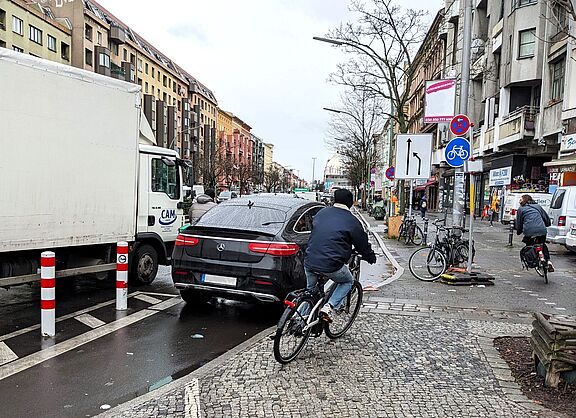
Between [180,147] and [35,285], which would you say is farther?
[180,147]

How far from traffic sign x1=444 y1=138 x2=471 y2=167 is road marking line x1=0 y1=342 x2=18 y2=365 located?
820 cm

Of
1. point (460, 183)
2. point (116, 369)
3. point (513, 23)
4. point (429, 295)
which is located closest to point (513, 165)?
point (513, 23)

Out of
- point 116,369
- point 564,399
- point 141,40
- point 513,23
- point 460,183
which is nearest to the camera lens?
point 564,399

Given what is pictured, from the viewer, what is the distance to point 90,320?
710cm

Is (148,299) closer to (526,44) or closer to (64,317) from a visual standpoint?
(64,317)

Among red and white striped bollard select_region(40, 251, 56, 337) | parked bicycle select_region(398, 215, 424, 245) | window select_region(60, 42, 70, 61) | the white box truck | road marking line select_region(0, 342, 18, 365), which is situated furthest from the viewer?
window select_region(60, 42, 70, 61)

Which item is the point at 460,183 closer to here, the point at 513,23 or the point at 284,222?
the point at 284,222

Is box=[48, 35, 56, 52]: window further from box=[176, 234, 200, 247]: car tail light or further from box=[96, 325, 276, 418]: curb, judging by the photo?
box=[96, 325, 276, 418]: curb

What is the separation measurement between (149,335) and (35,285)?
157 inches

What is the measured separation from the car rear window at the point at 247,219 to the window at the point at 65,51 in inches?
2153

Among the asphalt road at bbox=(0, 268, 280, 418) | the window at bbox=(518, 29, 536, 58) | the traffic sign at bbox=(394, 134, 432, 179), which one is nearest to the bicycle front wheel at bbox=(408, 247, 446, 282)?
the asphalt road at bbox=(0, 268, 280, 418)

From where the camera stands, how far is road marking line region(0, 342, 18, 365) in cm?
541

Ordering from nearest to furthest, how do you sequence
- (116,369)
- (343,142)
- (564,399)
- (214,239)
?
1. (564,399)
2. (116,369)
3. (214,239)
4. (343,142)

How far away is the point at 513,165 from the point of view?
32812 mm
